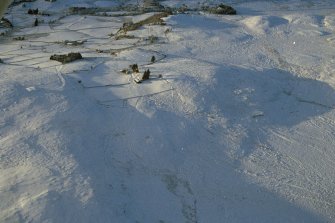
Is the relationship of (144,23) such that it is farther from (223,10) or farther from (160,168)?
(160,168)

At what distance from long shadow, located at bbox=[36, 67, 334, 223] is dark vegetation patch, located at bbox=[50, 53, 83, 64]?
993 mm

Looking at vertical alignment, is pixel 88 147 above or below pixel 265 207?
above

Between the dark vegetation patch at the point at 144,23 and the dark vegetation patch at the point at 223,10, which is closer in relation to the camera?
the dark vegetation patch at the point at 144,23

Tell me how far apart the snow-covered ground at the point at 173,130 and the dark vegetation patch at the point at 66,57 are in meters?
0.20

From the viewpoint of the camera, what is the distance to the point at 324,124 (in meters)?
7.02

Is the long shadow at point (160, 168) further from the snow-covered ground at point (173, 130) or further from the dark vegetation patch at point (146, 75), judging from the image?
the dark vegetation patch at point (146, 75)

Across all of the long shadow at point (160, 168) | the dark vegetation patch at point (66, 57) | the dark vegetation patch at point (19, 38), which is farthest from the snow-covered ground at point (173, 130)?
the dark vegetation patch at point (19, 38)

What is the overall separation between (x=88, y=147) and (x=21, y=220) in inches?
56.9

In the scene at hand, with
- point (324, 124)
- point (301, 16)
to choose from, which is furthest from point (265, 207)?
point (301, 16)

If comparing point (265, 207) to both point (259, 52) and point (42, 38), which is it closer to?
point (259, 52)

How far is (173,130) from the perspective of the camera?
6418mm

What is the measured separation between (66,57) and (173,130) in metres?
2.88

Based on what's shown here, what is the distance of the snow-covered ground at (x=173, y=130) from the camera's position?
5160 mm

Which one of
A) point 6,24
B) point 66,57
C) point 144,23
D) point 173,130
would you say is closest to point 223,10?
point 144,23
